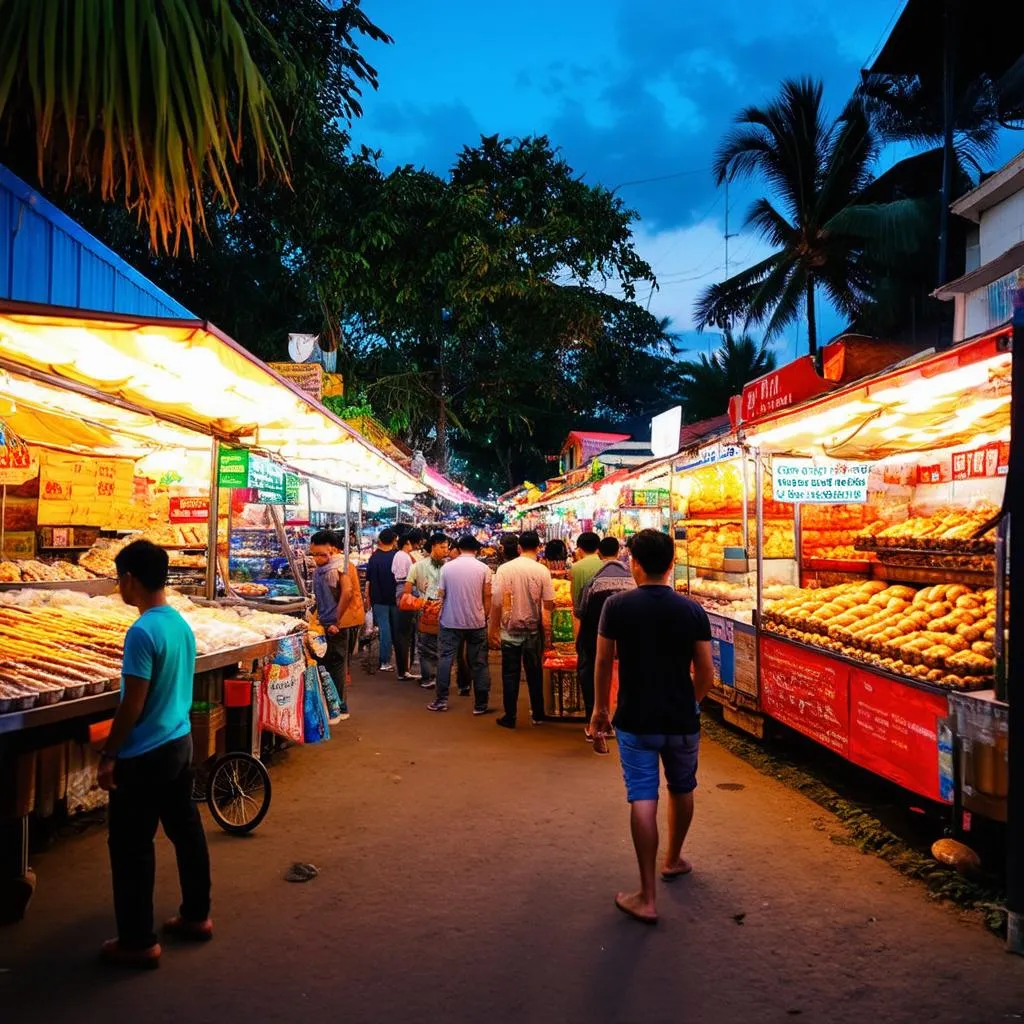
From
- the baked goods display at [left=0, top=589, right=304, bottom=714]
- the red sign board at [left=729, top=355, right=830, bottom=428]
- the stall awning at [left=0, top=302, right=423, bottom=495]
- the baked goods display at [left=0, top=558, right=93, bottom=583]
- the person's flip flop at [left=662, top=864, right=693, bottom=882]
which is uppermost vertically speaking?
the red sign board at [left=729, top=355, right=830, bottom=428]

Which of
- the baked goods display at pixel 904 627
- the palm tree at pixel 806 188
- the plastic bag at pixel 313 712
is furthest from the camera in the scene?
the palm tree at pixel 806 188

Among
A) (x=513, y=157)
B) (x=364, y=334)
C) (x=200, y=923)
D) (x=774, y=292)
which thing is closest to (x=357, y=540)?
(x=364, y=334)

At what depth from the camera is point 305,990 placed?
3.33 meters

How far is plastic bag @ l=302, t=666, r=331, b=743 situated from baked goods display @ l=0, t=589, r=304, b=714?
1.63 ft

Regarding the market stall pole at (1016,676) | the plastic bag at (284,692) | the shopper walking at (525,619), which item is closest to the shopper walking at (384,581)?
the shopper walking at (525,619)

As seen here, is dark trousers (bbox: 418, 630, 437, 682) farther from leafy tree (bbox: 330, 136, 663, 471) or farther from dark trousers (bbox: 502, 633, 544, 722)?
leafy tree (bbox: 330, 136, 663, 471)

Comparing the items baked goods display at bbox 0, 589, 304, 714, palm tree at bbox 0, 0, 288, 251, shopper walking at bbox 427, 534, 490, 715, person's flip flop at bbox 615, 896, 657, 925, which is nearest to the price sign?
baked goods display at bbox 0, 589, 304, 714

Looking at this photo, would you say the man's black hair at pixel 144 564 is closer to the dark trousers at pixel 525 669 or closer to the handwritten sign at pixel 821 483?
the dark trousers at pixel 525 669

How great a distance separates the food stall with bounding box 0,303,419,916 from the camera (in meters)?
4.19

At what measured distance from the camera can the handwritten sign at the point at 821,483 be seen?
776 centimetres

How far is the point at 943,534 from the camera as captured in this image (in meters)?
6.64

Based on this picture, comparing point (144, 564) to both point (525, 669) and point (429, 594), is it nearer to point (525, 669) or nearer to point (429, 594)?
point (525, 669)

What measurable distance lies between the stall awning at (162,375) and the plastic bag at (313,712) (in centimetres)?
239

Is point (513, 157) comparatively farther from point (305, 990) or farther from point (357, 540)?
point (305, 990)
